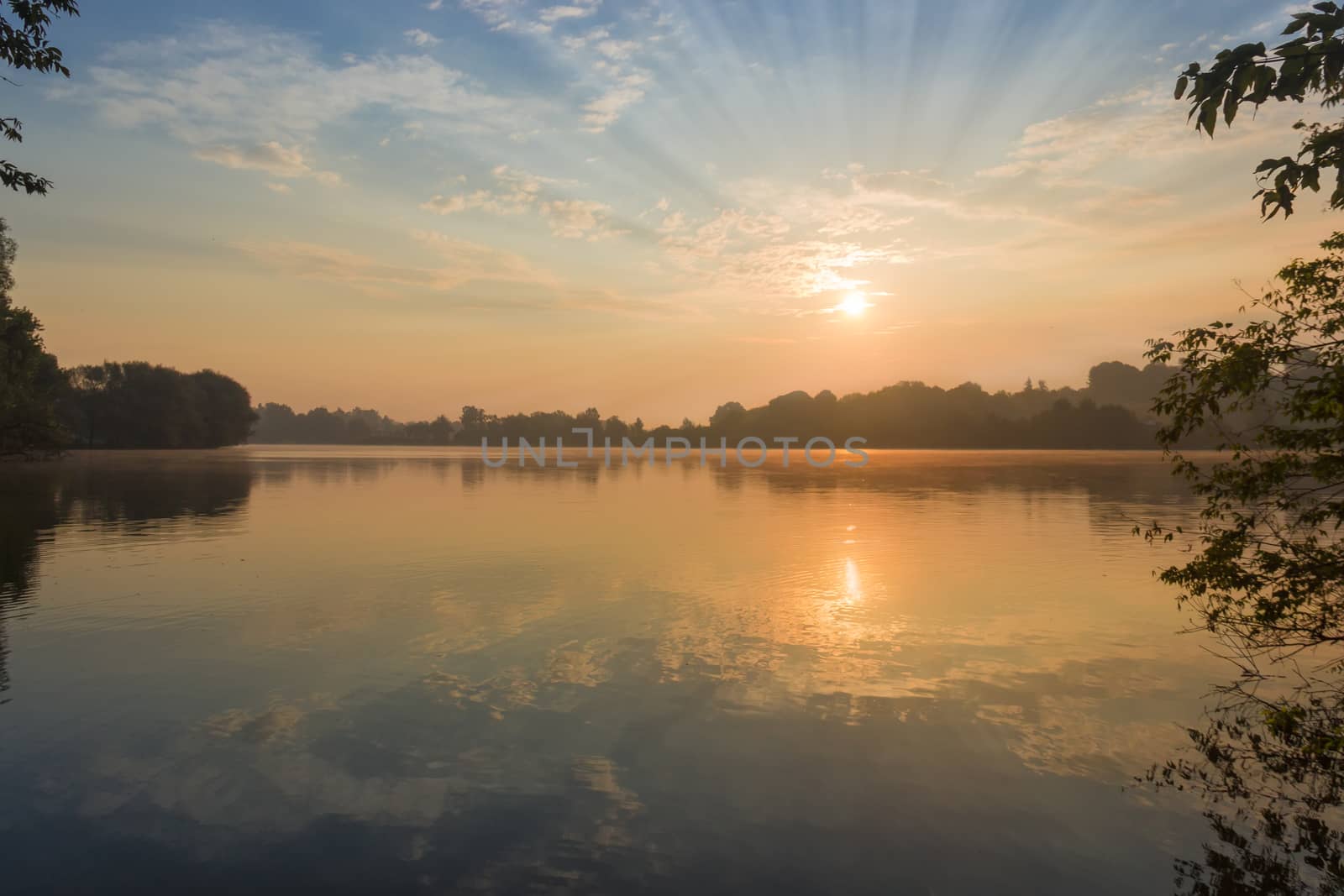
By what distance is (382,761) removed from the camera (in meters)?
9.60

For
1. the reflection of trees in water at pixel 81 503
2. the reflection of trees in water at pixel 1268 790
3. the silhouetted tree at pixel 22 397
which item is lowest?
the reflection of trees in water at pixel 1268 790

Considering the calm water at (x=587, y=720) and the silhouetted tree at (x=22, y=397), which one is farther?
the silhouetted tree at (x=22, y=397)

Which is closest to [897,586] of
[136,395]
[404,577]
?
[404,577]

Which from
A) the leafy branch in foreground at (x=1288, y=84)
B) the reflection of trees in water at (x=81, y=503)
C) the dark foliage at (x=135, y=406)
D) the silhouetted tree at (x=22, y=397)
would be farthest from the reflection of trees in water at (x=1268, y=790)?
the dark foliage at (x=135, y=406)

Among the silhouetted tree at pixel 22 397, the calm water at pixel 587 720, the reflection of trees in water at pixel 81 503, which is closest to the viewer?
the calm water at pixel 587 720

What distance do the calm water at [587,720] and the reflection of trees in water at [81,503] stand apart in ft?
1.85

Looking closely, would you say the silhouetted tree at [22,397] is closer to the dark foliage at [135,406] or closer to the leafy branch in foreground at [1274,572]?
the leafy branch in foreground at [1274,572]

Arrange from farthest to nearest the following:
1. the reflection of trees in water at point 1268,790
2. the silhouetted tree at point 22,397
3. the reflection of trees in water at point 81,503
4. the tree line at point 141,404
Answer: the tree line at point 141,404 < the silhouetted tree at point 22,397 < the reflection of trees in water at point 81,503 < the reflection of trees in water at point 1268,790

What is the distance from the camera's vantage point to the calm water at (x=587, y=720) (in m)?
7.53

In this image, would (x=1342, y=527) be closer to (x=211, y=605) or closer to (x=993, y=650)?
(x=993, y=650)

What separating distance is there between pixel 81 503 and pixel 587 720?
4499 cm

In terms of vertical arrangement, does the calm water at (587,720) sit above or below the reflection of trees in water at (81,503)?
below

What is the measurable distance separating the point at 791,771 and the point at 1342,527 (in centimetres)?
3496

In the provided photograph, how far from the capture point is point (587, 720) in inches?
433
